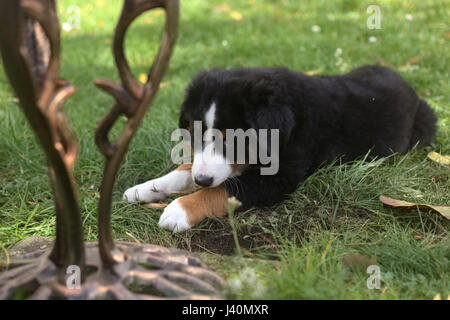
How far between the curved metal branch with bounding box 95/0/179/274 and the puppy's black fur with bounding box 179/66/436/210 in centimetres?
Answer: 107

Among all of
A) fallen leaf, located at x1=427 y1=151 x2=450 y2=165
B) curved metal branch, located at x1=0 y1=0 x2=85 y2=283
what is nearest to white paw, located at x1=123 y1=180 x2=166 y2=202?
curved metal branch, located at x1=0 y1=0 x2=85 y2=283

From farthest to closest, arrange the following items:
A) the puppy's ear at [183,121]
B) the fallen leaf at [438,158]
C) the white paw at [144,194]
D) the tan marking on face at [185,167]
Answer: the fallen leaf at [438,158], the tan marking on face at [185,167], the puppy's ear at [183,121], the white paw at [144,194]

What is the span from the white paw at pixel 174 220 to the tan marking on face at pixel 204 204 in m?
0.03

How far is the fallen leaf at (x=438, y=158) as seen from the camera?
3.28m

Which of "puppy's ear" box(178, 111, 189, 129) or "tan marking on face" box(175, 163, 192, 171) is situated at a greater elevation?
"puppy's ear" box(178, 111, 189, 129)

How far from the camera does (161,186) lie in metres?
2.96

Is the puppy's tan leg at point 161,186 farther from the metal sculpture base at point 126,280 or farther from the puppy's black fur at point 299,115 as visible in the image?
the metal sculpture base at point 126,280

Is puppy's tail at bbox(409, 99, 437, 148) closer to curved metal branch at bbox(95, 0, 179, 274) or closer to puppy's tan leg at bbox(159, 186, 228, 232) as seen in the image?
puppy's tan leg at bbox(159, 186, 228, 232)

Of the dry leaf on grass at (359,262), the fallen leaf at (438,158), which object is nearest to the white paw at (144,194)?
the dry leaf on grass at (359,262)

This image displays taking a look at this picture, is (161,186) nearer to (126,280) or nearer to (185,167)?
(185,167)

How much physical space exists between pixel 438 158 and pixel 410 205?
0.91 metres

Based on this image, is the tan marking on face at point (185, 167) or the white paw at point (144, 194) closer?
the white paw at point (144, 194)

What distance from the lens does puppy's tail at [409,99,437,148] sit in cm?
352
